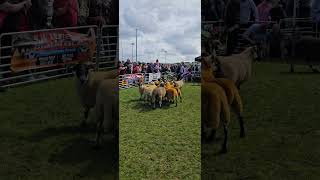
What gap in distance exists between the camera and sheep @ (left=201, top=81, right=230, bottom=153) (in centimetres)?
330

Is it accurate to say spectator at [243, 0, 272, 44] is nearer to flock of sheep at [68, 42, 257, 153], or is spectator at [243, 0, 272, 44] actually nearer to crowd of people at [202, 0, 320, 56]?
crowd of people at [202, 0, 320, 56]

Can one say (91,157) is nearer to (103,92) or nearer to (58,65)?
(103,92)

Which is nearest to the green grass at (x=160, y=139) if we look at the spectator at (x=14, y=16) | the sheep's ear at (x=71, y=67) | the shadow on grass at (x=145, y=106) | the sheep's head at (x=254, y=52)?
the shadow on grass at (x=145, y=106)

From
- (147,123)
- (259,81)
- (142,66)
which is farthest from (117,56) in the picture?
(259,81)

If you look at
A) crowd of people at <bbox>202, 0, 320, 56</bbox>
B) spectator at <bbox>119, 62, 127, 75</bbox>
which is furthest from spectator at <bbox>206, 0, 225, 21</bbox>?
spectator at <bbox>119, 62, 127, 75</bbox>

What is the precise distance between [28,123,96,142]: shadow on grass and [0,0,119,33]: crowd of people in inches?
34.3

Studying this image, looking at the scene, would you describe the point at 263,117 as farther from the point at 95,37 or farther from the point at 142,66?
the point at 95,37

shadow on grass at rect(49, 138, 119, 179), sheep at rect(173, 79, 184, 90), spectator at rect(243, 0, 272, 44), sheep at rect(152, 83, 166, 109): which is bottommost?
shadow on grass at rect(49, 138, 119, 179)

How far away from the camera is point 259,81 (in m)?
3.45

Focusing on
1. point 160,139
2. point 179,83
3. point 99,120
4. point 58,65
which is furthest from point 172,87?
point 58,65

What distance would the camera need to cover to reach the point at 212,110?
3.32 m

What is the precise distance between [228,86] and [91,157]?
51.0 inches

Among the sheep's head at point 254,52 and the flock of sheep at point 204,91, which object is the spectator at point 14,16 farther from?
the sheep's head at point 254,52

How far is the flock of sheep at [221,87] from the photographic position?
3.31 m
